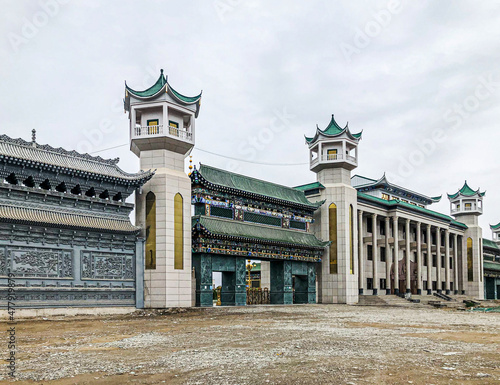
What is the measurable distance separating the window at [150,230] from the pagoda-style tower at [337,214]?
18.4 meters

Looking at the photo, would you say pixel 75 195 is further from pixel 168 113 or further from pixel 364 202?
pixel 364 202

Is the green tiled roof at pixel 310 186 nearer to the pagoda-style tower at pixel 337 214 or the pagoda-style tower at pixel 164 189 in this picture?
the pagoda-style tower at pixel 337 214

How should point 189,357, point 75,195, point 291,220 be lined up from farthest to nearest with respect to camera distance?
1. point 291,220
2. point 75,195
3. point 189,357

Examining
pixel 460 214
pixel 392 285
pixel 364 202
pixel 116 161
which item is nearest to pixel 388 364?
pixel 116 161

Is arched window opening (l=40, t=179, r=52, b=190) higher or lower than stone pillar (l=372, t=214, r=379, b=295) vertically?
higher

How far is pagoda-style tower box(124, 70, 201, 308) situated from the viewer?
3056cm

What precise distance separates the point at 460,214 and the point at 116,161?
51.9 meters

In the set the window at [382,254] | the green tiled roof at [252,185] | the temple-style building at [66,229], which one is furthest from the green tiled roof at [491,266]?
the temple-style building at [66,229]

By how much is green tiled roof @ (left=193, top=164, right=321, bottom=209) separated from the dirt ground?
1914cm

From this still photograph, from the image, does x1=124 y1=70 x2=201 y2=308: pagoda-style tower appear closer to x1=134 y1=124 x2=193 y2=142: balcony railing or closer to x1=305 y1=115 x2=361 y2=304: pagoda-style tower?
x1=134 y1=124 x2=193 y2=142: balcony railing

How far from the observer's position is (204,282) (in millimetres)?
33969

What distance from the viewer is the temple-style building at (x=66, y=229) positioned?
80.7ft

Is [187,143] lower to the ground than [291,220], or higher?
higher

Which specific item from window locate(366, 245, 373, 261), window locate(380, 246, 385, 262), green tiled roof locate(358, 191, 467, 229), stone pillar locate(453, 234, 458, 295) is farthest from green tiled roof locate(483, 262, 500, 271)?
window locate(366, 245, 373, 261)
